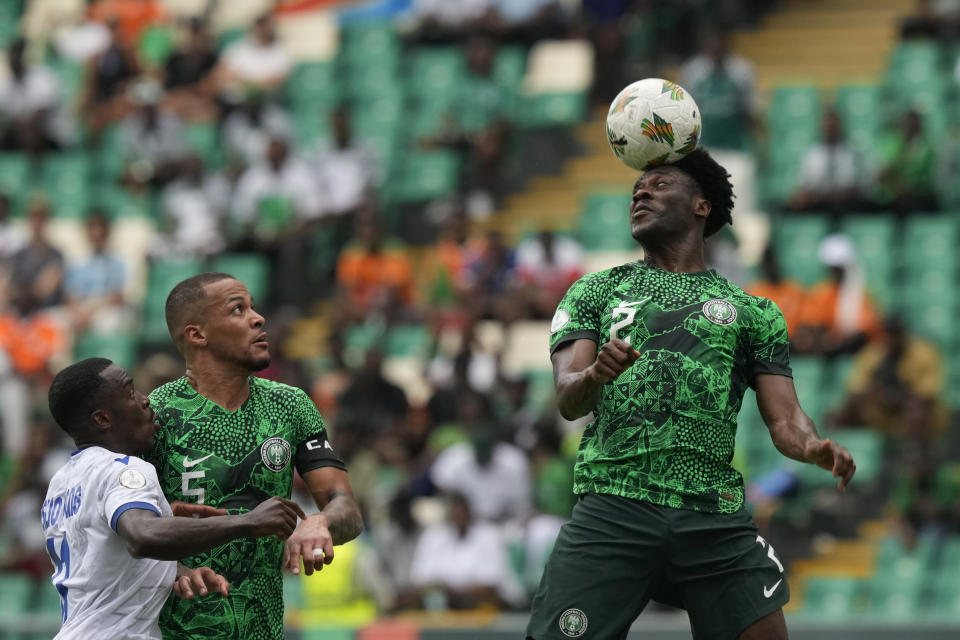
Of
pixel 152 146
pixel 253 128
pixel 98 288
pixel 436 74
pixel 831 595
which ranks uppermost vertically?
→ pixel 436 74

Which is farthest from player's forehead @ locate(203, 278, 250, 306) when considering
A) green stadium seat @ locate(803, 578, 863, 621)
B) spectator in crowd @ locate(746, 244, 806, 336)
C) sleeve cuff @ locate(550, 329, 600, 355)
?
spectator in crowd @ locate(746, 244, 806, 336)

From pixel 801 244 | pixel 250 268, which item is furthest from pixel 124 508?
pixel 250 268

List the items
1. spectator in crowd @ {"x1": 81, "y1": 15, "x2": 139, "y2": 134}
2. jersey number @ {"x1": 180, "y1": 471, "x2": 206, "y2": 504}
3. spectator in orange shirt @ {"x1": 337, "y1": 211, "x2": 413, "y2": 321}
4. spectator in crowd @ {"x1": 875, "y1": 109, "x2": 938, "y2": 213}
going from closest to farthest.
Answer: jersey number @ {"x1": 180, "y1": 471, "x2": 206, "y2": 504}
spectator in crowd @ {"x1": 875, "y1": 109, "x2": 938, "y2": 213}
spectator in orange shirt @ {"x1": 337, "y1": 211, "x2": 413, "y2": 321}
spectator in crowd @ {"x1": 81, "y1": 15, "x2": 139, "y2": 134}

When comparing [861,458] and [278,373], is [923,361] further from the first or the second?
[278,373]

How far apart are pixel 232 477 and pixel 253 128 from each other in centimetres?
1169

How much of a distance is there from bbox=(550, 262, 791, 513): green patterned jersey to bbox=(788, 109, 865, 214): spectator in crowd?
9.11m

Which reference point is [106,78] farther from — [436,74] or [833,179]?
[833,179]

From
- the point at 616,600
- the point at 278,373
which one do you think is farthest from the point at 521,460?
the point at 616,600

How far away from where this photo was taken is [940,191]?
14.5 m

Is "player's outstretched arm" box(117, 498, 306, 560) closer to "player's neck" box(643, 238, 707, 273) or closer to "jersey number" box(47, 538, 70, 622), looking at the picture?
"jersey number" box(47, 538, 70, 622)

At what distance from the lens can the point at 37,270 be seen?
50.5ft

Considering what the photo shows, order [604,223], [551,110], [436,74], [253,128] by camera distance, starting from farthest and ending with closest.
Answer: [436,74] < [253,128] < [551,110] < [604,223]

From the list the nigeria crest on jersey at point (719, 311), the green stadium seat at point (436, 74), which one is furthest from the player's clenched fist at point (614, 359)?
the green stadium seat at point (436, 74)

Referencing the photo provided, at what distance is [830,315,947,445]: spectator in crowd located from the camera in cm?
1259
